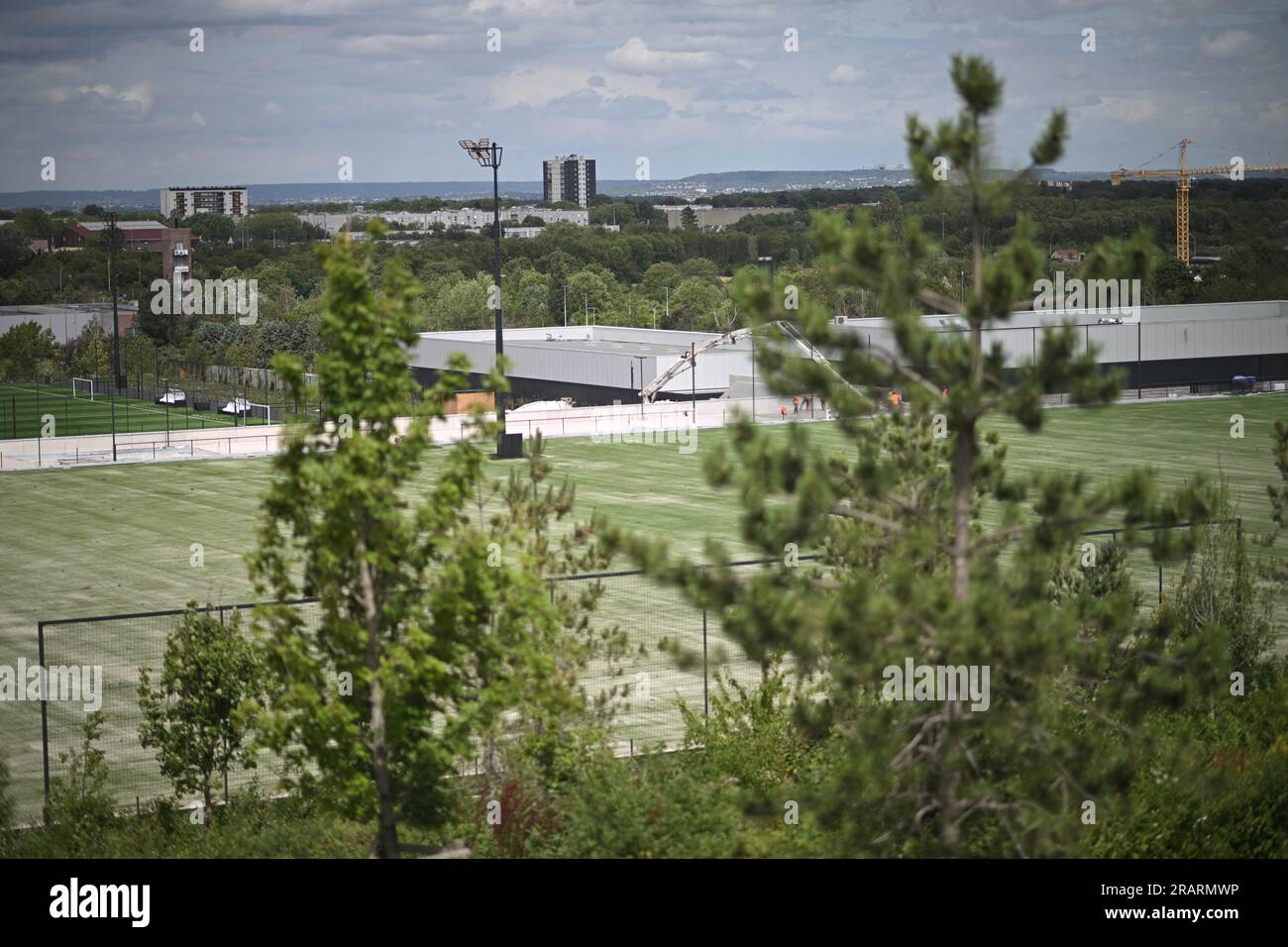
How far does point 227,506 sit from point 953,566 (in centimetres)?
3909

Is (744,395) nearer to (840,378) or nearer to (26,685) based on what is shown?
(26,685)

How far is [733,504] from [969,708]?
35.6m

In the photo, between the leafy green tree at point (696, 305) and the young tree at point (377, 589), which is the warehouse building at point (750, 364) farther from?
the young tree at point (377, 589)

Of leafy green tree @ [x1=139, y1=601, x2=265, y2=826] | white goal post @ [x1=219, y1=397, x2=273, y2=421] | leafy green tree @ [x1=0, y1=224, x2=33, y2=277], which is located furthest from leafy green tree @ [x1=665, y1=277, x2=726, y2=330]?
leafy green tree @ [x1=139, y1=601, x2=265, y2=826]

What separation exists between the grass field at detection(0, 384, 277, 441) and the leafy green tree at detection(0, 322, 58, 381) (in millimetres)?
3095

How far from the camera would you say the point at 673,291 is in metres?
151

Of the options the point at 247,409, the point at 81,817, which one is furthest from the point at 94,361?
the point at 81,817

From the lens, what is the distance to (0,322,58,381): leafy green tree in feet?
332

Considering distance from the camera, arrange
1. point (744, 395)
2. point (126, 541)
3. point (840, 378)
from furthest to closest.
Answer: point (744, 395), point (126, 541), point (840, 378)

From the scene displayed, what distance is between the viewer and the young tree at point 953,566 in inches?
533

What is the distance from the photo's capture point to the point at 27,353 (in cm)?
10325
